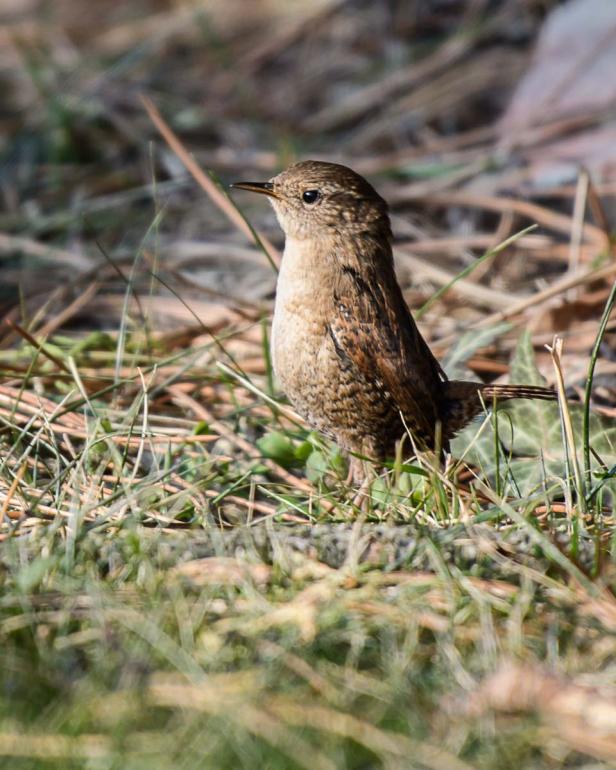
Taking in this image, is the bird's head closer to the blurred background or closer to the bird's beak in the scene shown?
the bird's beak

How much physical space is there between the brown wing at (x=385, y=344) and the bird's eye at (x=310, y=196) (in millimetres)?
304

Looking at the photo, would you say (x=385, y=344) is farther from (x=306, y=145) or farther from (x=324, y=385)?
(x=306, y=145)

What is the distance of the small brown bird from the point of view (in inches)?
131

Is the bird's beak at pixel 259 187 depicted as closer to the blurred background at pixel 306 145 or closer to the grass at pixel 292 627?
the blurred background at pixel 306 145

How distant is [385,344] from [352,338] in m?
0.12

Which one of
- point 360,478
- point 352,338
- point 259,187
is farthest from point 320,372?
point 259,187

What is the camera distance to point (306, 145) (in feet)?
21.3

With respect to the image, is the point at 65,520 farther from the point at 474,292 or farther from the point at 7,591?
the point at 474,292

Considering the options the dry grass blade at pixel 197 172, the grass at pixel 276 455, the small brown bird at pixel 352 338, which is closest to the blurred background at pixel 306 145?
the grass at pixel 276 455

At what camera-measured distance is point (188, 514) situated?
3.19 metres

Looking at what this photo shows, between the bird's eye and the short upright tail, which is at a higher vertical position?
the bird's eye

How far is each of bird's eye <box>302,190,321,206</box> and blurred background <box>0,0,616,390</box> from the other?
0.96 metres

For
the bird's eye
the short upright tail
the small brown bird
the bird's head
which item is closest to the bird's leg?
the small brown bird

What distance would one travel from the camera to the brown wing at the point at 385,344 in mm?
3328
